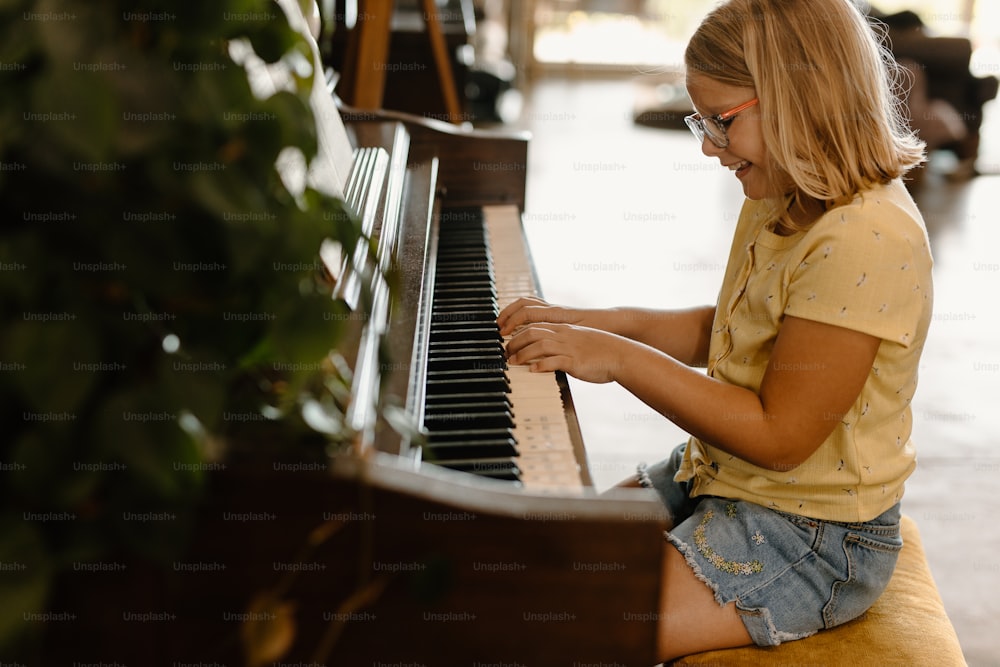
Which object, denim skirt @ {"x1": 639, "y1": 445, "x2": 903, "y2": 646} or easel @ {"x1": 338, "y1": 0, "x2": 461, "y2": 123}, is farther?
easel @ {"x1": 338, "y1": 0, "x2": 461, "y2": 123}

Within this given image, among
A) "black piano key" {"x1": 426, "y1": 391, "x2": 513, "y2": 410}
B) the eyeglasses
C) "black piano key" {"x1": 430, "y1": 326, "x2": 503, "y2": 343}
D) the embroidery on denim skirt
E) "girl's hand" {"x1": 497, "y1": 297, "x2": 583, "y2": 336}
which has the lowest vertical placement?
the embroidery on denim skirt

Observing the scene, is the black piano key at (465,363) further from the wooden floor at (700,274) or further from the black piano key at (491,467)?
the wooden floor at (700,274)

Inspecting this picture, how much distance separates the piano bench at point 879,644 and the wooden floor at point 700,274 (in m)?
1.07

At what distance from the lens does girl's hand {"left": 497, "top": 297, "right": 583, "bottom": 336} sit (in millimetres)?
1593

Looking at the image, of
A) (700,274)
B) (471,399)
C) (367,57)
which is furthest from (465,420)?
(700,274)

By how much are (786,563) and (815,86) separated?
68 cm

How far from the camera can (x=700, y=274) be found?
469cm

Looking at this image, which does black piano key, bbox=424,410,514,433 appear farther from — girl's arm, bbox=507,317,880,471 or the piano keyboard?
girl's arm, bbox=507,317,880,471

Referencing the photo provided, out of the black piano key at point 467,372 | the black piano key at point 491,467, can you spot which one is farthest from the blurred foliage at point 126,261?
the black piano key at point 491,467

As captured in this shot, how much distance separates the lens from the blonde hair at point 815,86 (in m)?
1.31

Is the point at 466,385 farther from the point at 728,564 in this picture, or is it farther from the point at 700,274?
the point at 700,274

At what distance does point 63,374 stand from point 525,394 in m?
0.81

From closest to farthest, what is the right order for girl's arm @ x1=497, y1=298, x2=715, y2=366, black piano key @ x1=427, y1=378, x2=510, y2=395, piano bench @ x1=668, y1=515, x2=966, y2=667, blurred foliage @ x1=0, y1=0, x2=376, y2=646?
blurred foliage @ x1=0, y1=0, x2=376, y2=646, piano bench @ x1=668, y1=515, x2=966, y2=667, black piano key @ x1=427, y1=378, x2=510, y2=395, girl's arm @ x1=497, y1=298, x2=715, y2=366

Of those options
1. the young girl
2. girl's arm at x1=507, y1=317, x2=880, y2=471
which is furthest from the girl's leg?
girl's arm at x1=507, y1=317, x2=880, y2=471
